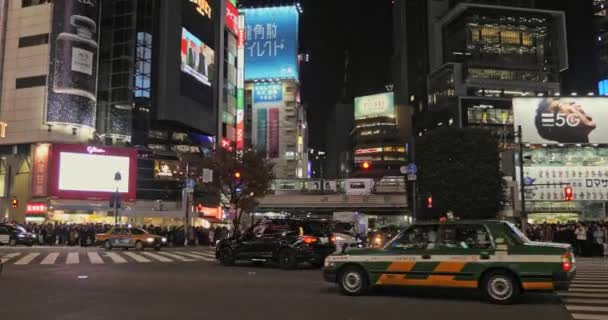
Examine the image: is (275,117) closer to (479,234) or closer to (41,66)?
(41,66)

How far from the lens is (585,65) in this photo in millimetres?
112812

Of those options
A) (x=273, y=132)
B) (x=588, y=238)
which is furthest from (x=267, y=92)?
(x=588, y=238)

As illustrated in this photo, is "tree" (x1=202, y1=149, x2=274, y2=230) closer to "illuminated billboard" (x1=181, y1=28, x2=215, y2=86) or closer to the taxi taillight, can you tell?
"illuminated billboard" (x1=181, y1=28, x2=215, y2=86)

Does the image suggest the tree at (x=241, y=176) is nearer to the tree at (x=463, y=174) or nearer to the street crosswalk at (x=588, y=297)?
the tree at (x=463, y=174)

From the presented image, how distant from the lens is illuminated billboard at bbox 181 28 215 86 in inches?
2749

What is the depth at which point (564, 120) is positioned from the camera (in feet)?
166

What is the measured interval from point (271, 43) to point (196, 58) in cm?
5281

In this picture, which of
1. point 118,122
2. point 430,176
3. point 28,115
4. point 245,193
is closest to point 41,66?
point 28,115

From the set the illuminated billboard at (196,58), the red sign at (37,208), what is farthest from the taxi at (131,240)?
the illuminated billboard at (196,58)

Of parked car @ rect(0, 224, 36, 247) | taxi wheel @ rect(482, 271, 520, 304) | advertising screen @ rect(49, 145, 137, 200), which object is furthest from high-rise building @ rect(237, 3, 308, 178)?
taxi wheel @ rect(482, 271, 520, 304)

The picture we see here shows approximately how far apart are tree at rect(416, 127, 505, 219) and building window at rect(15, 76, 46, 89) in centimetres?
3500

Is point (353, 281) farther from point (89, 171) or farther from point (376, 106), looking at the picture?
point (376, 106)

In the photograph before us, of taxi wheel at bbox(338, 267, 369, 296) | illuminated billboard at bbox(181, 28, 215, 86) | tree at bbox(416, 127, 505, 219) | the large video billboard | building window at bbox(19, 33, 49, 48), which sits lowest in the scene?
taxi wheel at bbox(338, 267, 369, 296)

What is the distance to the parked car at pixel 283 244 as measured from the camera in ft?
64.0
